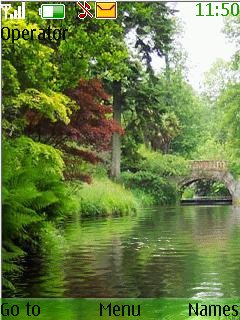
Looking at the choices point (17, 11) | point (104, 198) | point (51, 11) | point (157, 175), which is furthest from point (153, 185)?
point (17, 11)

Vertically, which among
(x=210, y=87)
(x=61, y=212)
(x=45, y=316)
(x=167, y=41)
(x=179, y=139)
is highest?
(x=167, y=41)

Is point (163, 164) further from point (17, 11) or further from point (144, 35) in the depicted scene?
point (17, 11)

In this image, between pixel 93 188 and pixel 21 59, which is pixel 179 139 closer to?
pixel 93 188

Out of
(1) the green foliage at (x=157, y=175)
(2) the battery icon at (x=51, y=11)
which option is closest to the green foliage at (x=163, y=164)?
(1) the green foliage at (x=157, y=175)

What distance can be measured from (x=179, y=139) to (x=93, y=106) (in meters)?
0.58

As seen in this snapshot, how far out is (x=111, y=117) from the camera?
3904 mm

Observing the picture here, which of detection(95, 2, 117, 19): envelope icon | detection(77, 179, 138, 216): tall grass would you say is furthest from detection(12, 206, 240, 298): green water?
detection(95, 2, 117, 19): envelope icon

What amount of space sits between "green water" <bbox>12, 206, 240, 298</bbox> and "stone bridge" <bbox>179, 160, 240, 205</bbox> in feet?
0.56

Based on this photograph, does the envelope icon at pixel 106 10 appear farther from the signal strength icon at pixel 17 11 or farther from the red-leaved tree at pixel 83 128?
the red-leaved tree at pixel 83 128

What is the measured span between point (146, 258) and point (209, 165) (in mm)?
714

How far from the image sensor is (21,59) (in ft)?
12.0

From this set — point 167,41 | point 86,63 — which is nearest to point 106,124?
point 86,63

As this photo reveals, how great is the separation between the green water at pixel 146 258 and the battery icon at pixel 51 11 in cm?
129

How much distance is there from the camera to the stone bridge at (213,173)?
149 inches
